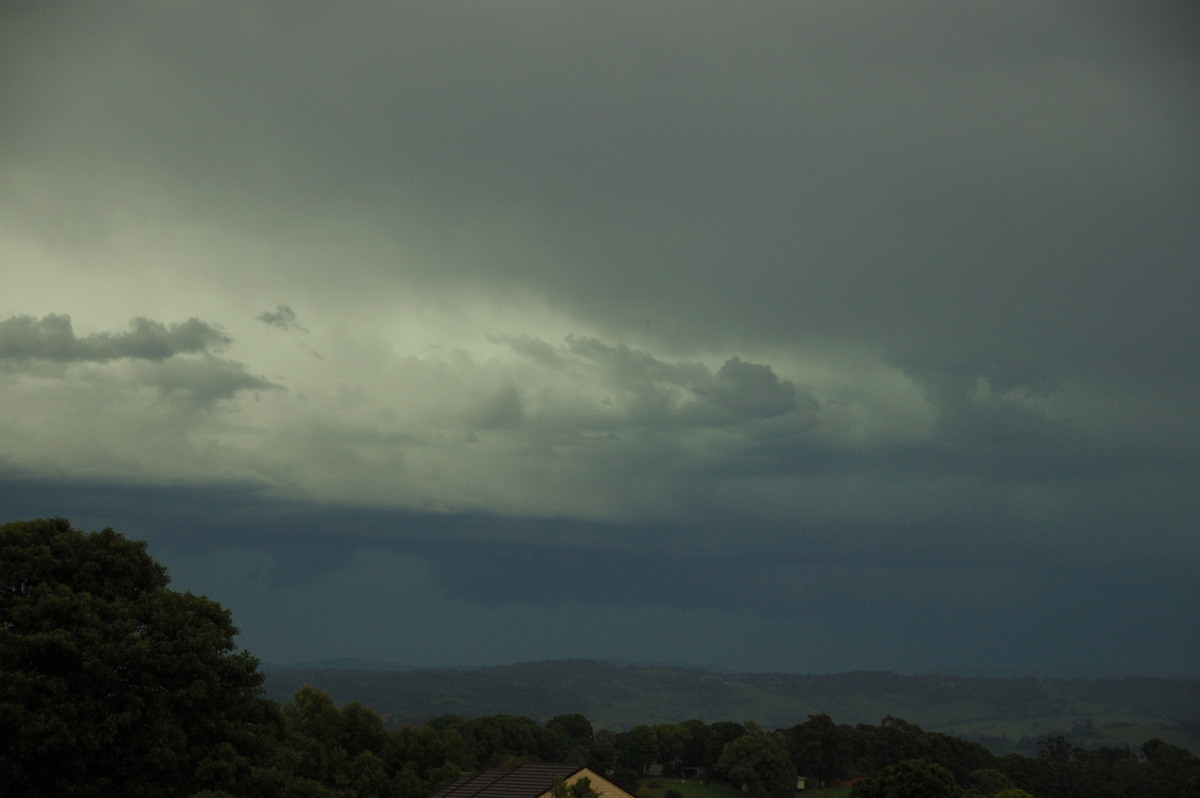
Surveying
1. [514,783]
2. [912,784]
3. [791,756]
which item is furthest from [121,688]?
[791,756]

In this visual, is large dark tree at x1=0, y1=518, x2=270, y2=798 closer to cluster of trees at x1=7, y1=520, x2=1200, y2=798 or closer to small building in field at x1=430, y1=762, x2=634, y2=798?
cluster of trees at x1=7, y1=520, x2=1200, y2=798

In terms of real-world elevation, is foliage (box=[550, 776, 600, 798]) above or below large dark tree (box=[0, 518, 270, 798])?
below

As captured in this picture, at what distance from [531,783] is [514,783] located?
153cm

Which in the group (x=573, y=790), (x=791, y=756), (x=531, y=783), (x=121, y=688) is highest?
(x=121, y=688)

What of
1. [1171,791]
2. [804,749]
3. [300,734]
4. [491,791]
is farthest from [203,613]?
[1171,791]

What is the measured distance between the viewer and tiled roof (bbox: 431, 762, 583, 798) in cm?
7031

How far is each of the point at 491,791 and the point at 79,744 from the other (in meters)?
29.2

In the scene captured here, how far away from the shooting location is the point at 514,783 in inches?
2862

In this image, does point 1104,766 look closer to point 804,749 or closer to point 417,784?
point 804,749

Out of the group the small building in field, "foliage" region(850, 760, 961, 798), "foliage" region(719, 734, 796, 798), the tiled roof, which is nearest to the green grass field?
"foliage" region(719, 734, 796, 798)

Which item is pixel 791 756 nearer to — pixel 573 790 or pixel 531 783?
pixel 531 783

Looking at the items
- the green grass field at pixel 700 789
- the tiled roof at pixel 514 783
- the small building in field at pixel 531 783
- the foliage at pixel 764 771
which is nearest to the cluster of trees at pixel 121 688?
the tiled roof at pixel 514 783

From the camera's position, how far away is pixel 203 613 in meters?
58.4

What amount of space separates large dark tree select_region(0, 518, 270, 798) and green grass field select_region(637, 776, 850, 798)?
387 feet
